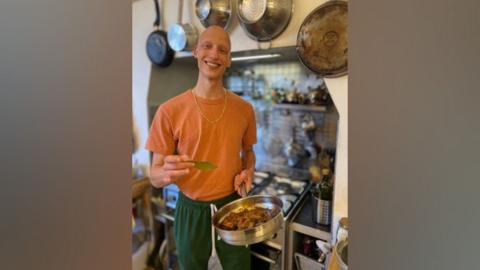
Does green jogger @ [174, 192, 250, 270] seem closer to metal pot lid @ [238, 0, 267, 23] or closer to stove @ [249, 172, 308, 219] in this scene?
stove @ [249, 172, 308, 219]

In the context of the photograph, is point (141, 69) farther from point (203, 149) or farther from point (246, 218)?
point (246, 218)

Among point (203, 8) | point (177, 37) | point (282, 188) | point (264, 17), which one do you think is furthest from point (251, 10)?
point (282, 188)

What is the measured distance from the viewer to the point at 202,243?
736 millimetres

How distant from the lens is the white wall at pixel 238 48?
2.16 ft

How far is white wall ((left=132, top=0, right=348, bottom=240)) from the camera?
2.16 feet

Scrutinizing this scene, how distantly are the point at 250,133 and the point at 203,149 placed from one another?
18 centimetres

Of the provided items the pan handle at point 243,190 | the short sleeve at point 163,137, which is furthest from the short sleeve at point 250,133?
Result: the short sleeve at point 163,137

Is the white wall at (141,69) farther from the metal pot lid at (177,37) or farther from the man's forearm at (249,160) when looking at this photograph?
the man's forearm at (249,160)

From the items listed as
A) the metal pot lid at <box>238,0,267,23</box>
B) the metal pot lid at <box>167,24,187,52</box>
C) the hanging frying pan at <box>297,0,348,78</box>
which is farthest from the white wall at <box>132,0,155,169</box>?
the hanging frying pan at <box>297,0,348,78</box>
